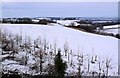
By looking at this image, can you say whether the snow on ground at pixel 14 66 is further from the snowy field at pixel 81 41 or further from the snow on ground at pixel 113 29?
the snow on ground at pixel 113 29

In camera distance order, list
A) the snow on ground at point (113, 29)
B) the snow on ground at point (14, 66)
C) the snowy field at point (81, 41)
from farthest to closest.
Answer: the snow on ground at point (113, 29) → the snowy field at point (81, 41) → the snow on ground at point (14, 66)

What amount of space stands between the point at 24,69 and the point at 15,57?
2.54 ft

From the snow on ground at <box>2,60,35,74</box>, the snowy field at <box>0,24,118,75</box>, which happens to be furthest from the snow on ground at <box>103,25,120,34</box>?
Result: the snow on ground at <box>2,60,35,74</box>

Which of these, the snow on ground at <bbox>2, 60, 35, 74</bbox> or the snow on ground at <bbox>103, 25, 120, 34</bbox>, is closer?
the snow on ground at <bbox>2, 60, 35, 74</bbox>

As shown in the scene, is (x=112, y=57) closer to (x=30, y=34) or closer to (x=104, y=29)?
(x=30, y=34)

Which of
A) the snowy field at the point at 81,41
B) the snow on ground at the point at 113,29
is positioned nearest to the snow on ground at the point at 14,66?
the snowy field at the point at 81,41

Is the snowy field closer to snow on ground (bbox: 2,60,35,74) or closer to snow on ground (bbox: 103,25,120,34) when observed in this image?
snow on ground (bbox: 103,25,120,34)

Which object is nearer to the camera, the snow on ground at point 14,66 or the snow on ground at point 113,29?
the snow on ground at point 14,66

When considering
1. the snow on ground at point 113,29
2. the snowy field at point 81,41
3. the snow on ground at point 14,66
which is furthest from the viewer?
the snow on ground at point 113,29

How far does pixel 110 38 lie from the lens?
8727 millimetres

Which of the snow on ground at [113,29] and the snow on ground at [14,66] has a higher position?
the snow on ground at [113,29]

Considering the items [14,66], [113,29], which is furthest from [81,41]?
[14,66]

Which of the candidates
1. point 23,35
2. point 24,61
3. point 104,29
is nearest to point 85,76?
point 24,61

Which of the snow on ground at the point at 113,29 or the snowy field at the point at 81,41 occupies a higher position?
the snow on ground at the point at 113,29
